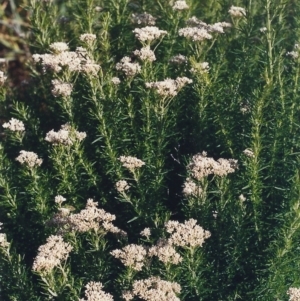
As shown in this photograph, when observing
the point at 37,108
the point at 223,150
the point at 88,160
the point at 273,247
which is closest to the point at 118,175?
the point at 88,160

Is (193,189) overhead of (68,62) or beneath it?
beneath

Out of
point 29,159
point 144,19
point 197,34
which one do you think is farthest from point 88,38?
point 29,159

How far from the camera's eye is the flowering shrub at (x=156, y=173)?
3.16 meters

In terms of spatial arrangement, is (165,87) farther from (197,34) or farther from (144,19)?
(144,19)

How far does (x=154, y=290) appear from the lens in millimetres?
2850

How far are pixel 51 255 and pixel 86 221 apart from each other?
354mm

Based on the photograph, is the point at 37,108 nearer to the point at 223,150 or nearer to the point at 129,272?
the point at 223,150

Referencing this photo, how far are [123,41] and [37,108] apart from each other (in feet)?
3.07

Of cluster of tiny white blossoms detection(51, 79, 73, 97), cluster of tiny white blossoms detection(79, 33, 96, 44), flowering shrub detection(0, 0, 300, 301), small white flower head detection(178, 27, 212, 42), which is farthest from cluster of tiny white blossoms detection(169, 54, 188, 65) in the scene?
cluster of tiny white blossoms detection(51, 79, 73, 97)

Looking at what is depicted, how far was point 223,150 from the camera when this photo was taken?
387cm

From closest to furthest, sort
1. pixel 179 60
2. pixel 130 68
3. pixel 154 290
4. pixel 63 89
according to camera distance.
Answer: pixel 154 290, pixel 63 89, pixel 130 68, pixel 179 60

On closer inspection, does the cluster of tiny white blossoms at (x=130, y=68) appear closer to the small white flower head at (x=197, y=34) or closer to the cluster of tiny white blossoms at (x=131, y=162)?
the small white flower head at (x=197, y=34)

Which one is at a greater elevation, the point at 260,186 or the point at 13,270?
the point at 260,186

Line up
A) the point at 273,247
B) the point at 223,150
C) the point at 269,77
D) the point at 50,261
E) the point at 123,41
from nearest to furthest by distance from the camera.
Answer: the point at 50,261 → the point at 273,247 → the point at 269,77 → the point at 223,150 → the point at 123,41
